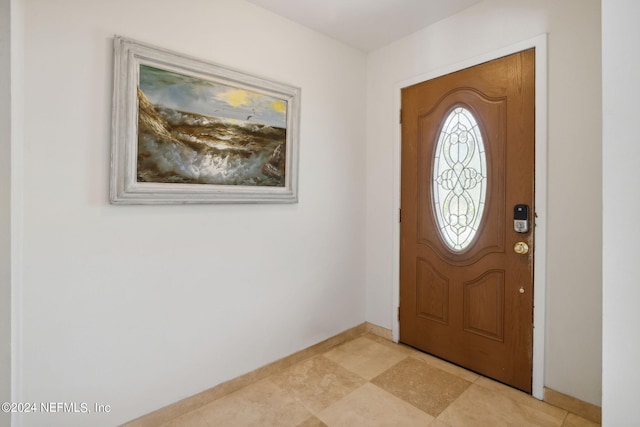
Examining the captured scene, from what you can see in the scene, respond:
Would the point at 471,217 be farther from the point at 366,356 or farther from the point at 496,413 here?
the point at 366,356

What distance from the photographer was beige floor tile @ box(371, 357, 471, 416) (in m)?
1.94

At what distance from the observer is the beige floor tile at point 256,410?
1.77m

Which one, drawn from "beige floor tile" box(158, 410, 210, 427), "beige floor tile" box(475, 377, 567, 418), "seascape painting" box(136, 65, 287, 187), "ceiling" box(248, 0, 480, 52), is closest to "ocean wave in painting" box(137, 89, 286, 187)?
"seascape painting" box(136, 65, 287, 187)

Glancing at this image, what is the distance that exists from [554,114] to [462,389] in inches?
72.8

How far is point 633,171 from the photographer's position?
106 centimetres

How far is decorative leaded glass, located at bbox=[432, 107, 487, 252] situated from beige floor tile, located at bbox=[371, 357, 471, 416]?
92 cm

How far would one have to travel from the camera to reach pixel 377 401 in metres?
1.96

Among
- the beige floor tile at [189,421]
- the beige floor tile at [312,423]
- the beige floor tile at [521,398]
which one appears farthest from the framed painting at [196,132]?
the beige floor tile at [521,398]

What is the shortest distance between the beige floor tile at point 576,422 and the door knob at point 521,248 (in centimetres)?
96

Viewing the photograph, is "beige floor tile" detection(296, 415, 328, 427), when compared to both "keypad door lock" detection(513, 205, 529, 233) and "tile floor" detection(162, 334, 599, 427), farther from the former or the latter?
"keypad door lock" detection(513, 205, 529, 233)

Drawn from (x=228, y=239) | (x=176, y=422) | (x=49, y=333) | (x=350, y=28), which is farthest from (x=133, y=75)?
(x=176, y=422)

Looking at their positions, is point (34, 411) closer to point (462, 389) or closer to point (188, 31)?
point (188, 31)

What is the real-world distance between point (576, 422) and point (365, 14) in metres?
2.95
